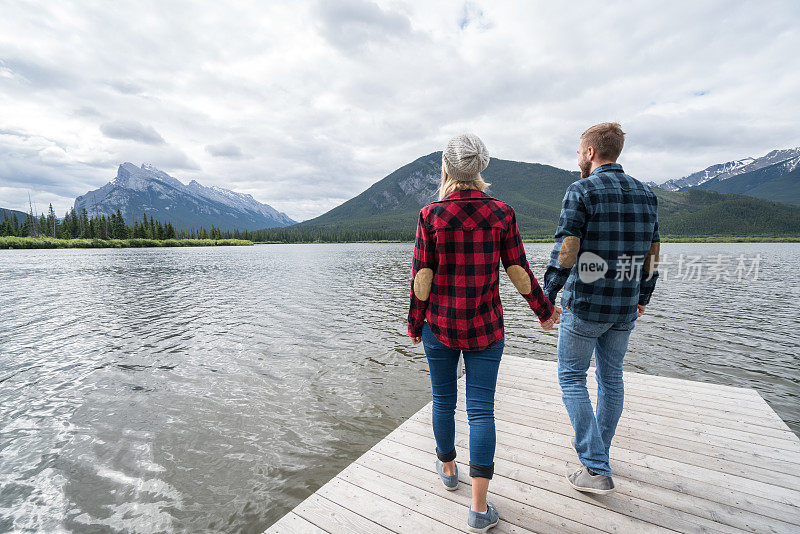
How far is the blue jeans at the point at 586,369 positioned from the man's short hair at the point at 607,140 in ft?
4.92

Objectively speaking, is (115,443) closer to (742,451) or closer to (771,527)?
(771,527)

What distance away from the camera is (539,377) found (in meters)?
6.67

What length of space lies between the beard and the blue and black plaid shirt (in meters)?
0.21

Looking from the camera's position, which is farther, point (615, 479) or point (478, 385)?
point (615, 479)

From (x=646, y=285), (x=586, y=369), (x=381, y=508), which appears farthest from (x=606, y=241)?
(x=381, y=508)

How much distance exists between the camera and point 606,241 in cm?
312

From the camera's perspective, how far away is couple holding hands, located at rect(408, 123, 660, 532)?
285 centimetres

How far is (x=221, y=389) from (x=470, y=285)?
7770 mm

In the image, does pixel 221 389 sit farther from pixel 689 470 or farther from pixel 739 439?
pixel 739 439

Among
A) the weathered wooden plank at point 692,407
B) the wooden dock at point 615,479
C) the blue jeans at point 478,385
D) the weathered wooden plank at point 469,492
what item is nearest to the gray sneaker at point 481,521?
the wooden dock at point 615,479

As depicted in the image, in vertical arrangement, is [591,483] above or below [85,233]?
below

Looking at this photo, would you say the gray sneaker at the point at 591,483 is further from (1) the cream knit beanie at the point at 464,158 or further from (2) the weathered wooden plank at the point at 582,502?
(1) the cream knit beanie at the point at 464,158

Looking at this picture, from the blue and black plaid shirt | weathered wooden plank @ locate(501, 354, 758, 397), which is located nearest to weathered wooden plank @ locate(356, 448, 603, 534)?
the blue and black plaid shirt

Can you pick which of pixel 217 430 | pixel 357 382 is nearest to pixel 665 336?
pixel 357 382
